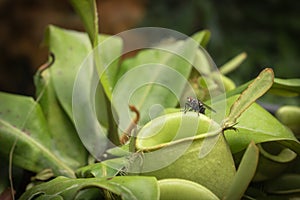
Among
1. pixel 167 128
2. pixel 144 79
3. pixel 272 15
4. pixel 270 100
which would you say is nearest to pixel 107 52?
pixel 144 79

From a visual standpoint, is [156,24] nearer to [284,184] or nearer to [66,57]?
[66,57]

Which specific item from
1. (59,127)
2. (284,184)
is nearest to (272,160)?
(284,184)

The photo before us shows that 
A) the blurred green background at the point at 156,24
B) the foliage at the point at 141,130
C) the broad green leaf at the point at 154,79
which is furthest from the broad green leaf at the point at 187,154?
the blurred green background at the point at 156,24

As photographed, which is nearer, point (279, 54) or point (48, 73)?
point (48, 73)

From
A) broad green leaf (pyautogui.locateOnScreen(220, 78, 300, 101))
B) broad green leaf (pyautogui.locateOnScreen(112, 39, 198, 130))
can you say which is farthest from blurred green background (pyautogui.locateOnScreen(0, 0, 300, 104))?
broad green leaf (pyautogui.locateOnScreen(220, 78, 300, 101))

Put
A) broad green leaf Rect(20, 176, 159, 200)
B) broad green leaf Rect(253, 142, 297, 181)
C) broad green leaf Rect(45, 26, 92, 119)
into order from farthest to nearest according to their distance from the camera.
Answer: broad green leaf Rect(45, 26, 92, 119) < broad green leaf Rect(253, 142, 297, 181) < broad green leaf Rect(20, 176, 159, 200)

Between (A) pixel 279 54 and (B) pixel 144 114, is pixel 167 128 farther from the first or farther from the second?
(A) pixel 279 54

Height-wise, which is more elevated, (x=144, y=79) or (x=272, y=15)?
(x=144, y=79)

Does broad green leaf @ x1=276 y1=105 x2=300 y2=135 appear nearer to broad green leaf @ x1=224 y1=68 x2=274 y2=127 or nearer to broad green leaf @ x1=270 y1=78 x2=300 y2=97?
broad green leaf @ x1=270 y1=78 x2=300 y2=97
